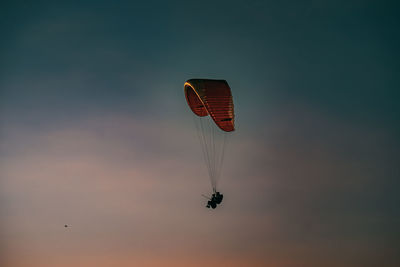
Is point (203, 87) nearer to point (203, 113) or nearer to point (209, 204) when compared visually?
point (203, 113)

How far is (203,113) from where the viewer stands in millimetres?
69125

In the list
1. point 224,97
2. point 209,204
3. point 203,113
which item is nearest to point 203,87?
point 224,97

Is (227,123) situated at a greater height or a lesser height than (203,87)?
lesser

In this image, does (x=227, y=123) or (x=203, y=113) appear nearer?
(x=227, y=123)

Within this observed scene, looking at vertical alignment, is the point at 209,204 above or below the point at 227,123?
below

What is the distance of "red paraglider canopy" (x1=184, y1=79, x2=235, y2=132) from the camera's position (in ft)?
201

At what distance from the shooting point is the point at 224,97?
205 feet

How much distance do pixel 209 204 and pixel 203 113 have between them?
12755mm

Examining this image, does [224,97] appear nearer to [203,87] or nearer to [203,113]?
[203,87]

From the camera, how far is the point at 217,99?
62.0m

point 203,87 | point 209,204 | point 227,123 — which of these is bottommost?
point 209,204

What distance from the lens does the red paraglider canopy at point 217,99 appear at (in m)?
61.3

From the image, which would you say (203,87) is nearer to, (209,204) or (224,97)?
(224,97)

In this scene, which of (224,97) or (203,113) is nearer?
(224,97)
